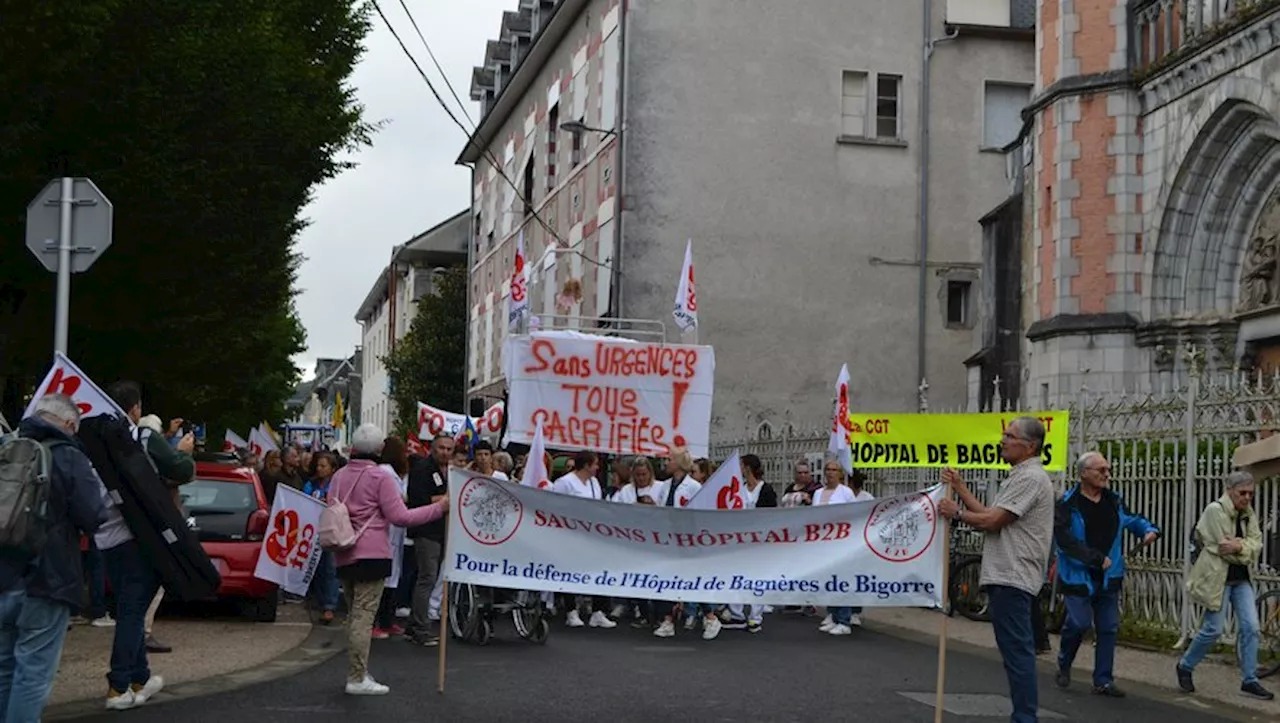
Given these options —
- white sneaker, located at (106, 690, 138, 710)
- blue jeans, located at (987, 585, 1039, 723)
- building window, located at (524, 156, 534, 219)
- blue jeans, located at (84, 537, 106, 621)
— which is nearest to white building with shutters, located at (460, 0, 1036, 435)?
building window, located at (524, 156, 534, 219)

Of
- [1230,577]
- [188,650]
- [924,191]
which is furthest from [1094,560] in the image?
[924,191]

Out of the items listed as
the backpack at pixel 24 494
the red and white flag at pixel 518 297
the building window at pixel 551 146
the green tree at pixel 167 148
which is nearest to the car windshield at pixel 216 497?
the green tree at pixel 167 148

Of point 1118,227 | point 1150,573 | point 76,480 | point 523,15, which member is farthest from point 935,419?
point 523,15

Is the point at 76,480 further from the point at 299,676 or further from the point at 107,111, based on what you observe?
the point at 107,111

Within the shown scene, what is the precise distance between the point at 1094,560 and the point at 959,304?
79.9ft

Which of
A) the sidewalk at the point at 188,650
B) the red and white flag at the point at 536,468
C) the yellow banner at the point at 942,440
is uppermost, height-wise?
the yellow banner at the point at 942,440

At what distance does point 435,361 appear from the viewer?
58.0m

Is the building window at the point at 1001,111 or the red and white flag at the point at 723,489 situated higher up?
the building window at the point at 1001,111

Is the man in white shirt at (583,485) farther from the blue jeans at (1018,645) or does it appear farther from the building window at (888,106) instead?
the building window at (888,106)

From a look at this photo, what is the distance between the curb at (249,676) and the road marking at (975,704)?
4.38m

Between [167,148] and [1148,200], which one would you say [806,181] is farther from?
[167,148]

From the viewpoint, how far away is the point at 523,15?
5062 centimetres

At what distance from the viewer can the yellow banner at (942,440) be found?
54.3 ft

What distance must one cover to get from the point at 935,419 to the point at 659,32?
17.7 metres
